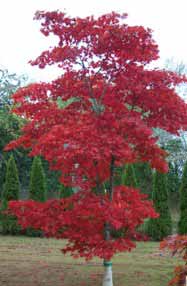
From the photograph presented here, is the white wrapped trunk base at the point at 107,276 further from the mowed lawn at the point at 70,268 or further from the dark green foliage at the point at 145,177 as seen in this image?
the dark green foliage at the point at 145,177

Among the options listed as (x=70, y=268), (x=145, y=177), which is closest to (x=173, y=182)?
(x=145, y=177)

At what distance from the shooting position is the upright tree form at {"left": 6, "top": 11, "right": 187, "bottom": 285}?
624 cm

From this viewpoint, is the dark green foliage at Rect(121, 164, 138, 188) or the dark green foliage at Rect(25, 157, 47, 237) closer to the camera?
the dark green foliage at Rect(121, 164, 138, 188)

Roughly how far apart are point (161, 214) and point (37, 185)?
418cm

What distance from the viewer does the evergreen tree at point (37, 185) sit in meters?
15.0

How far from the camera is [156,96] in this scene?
254 inches

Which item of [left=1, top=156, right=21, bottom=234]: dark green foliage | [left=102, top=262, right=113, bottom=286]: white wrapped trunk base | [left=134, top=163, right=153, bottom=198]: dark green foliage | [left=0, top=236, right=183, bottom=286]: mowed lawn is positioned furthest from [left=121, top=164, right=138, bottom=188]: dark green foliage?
[left=102, top=262, right=113, bottom=286]: white wrapped trunk base

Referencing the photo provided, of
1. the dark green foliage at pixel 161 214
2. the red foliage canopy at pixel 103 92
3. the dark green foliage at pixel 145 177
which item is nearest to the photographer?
the red foliage canopy at pixel 103 92

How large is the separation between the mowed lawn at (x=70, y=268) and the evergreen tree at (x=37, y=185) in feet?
10.8

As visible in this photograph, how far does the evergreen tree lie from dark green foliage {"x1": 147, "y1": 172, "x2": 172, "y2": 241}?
11.9 feet

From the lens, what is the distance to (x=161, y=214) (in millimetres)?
13961

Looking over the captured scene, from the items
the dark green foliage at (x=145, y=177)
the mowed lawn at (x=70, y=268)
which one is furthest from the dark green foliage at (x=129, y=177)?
the dark green foliage at (x=145, y=177)

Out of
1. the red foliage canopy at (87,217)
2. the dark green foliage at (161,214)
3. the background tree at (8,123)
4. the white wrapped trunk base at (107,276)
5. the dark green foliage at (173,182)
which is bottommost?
the white wrapped trunk base at (107,276)

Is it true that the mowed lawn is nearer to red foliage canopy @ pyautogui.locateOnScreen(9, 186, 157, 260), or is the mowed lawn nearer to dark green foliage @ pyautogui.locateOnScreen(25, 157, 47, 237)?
red foliage canopy @ pyautogui.locateOnScreen(9, 186, 157, 260)
